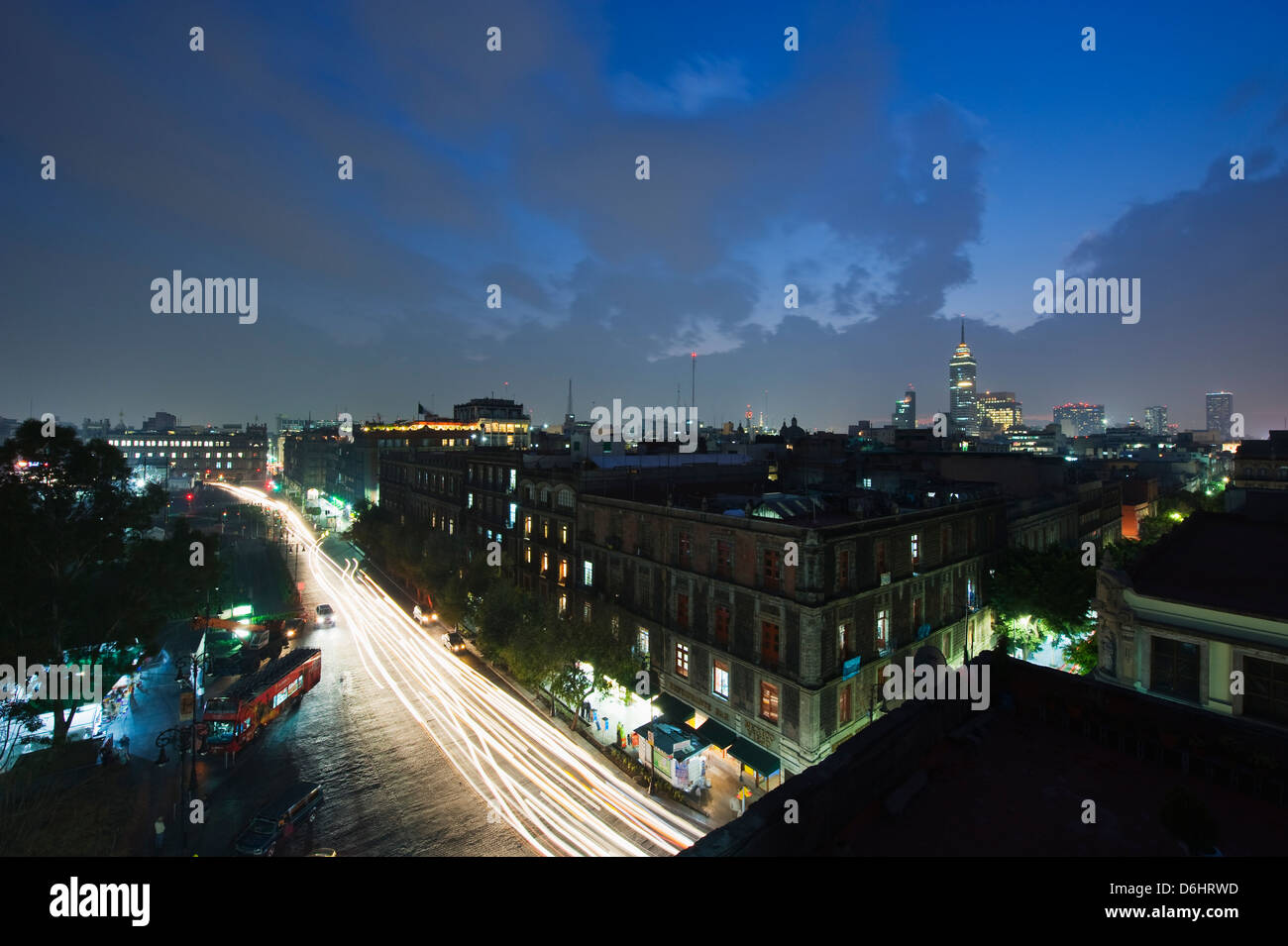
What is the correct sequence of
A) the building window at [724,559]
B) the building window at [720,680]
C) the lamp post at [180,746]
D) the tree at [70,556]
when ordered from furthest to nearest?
the building window at [720,680] → the building window at [724,559] → the lamp post at [180,746] → the tree at [70,556]

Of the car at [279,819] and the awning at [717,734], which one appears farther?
the awning at [717,734]

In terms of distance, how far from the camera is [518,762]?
32156mm

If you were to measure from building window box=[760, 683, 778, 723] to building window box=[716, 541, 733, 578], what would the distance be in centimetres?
638

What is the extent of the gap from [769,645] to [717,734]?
6253 mm

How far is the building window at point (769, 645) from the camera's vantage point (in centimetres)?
3102

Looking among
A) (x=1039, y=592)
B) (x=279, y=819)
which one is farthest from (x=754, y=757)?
(x=279, y=819)

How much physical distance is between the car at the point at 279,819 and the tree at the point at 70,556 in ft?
28.3

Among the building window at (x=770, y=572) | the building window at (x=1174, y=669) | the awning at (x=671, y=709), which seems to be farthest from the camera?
the awning at (x=671, y=709)

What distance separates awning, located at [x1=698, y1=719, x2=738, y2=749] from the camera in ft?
104
